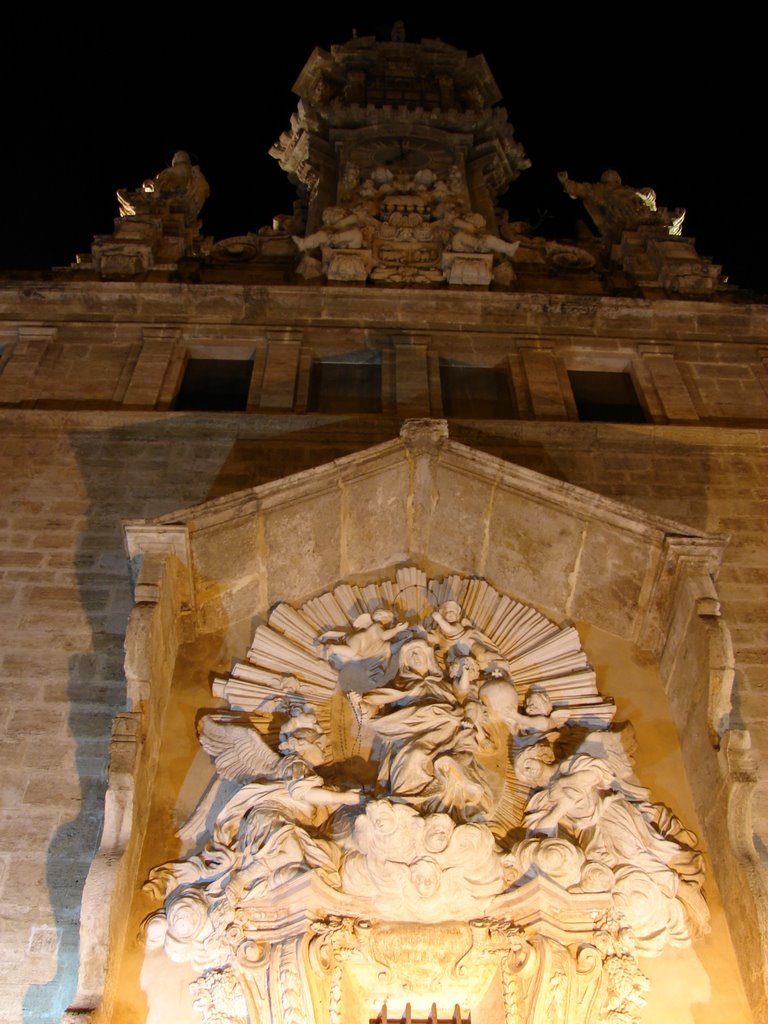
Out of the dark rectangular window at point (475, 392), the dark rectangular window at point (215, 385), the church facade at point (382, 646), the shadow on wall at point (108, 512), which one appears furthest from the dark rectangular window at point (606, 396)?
the dark rectangular window at point (215, 385)

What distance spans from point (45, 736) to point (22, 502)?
302 cm

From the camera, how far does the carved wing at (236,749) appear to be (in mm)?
8375

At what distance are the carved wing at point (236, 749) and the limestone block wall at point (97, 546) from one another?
2.71 ft

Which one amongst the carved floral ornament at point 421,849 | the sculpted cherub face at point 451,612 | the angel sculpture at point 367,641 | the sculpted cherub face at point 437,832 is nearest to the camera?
the carved floral ornament at point 421,849

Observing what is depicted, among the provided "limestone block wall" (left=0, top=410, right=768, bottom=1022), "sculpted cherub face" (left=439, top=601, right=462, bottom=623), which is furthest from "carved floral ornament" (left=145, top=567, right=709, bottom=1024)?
"limestone block wall" (left=0, top=410, right=768, bottom=1022)

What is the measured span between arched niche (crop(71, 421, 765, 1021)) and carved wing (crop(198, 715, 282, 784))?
0.56 ft

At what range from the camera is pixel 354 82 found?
21281 millimetres

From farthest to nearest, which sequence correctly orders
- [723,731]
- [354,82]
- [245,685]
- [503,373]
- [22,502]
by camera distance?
[354,82]
[503,373]
[22,502]
[245,685]
[723,731]

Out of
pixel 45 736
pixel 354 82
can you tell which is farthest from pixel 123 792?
pixel 354 82

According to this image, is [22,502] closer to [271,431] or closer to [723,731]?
[271,431]

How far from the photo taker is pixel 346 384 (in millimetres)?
13336

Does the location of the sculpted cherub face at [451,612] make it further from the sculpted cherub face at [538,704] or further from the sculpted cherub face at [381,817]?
the sculpted cherub face at [381,817]

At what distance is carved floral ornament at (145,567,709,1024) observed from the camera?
23.9ft

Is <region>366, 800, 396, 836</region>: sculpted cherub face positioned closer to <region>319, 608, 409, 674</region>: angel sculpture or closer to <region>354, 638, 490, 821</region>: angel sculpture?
<region>354, 638, 490, 821</region>: angel sculpture
